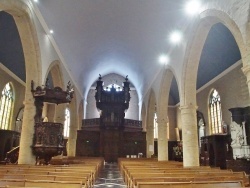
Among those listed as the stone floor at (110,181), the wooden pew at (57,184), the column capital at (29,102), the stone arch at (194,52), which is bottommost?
the stone floor at (110,181)

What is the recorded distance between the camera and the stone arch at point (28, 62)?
313 inches

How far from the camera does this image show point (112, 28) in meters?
13.3

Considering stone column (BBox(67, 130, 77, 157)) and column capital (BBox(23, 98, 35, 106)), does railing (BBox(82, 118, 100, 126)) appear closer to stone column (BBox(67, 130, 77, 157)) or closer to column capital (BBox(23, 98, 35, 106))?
stone column (BBox(67, 130, 77, 157))

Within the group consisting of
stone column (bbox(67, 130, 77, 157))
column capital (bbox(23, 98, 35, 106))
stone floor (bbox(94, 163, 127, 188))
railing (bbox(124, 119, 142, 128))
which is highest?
railing (bbox(124, 119, 142, 128))

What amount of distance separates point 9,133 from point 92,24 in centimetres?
820

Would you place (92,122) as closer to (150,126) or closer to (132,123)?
(132,123)

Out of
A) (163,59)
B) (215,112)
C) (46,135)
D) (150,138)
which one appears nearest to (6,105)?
(46,135)

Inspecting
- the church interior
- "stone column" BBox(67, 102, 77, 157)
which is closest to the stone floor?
the church interior

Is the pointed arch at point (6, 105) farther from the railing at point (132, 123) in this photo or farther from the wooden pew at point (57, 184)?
A: the wooden pew at point (57, 184)

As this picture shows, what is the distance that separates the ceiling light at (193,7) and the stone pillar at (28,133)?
6700mm

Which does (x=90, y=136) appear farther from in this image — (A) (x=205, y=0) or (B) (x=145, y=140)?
(A) (x=205, y=0)

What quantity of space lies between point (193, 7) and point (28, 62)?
649cm

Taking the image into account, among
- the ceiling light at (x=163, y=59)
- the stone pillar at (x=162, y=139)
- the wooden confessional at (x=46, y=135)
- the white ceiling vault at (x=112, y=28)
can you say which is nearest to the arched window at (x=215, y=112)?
the stone pillar at (x=162, y=139)

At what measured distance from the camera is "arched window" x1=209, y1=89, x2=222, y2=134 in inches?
618
